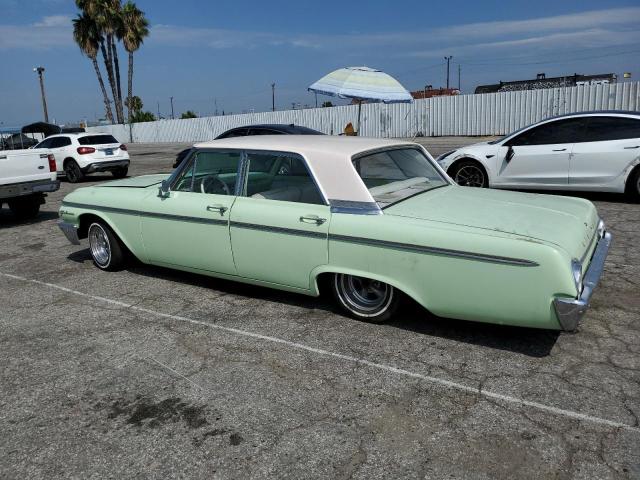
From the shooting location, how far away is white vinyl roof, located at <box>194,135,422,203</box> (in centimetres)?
398

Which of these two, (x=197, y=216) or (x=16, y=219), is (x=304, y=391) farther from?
(x=16, y=219)

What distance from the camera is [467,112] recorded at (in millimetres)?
26438

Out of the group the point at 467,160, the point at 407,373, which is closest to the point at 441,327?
the point at 407,373

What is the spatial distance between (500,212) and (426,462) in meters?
1.90

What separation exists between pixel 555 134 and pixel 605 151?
0.75 metres

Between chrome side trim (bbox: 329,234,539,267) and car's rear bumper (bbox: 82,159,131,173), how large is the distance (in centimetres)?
1303

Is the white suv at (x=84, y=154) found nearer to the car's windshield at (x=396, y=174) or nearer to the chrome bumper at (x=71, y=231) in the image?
the chrome bumper at (x=71, y=231)

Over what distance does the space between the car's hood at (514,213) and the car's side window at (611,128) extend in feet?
14.2

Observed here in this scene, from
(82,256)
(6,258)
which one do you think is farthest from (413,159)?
(6,258)

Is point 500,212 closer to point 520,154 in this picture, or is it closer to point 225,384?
point 225,384

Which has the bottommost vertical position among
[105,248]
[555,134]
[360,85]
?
[105,248]

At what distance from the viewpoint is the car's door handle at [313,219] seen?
157 inches

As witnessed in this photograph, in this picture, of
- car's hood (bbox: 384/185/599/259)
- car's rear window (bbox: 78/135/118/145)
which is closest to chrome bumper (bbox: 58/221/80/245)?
car's hood (bbox: 384/185/599/259)

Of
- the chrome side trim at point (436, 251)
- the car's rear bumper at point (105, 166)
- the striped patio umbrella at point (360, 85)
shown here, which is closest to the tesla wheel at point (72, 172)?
the car's rear bumper at point (105, 166)
